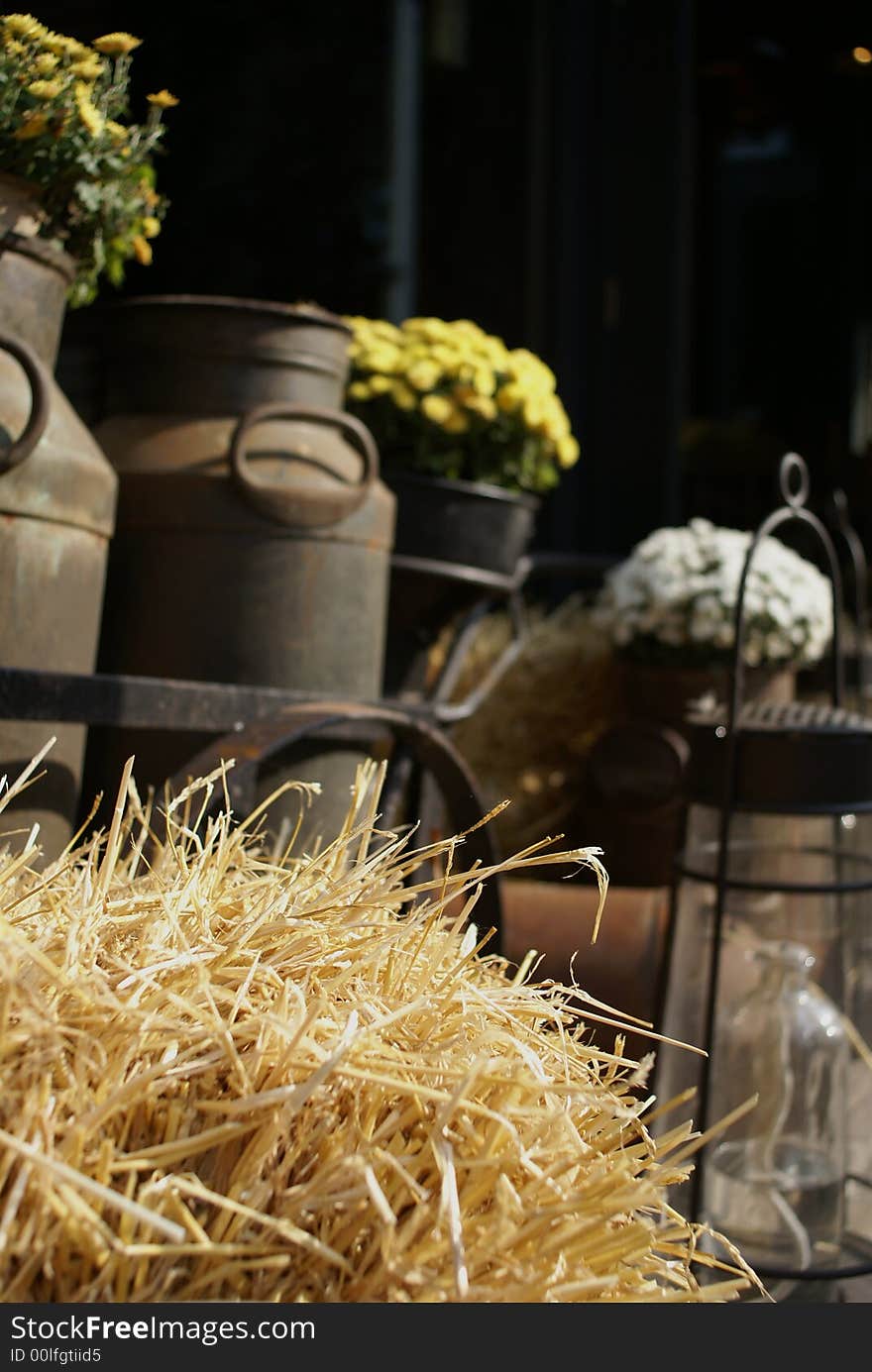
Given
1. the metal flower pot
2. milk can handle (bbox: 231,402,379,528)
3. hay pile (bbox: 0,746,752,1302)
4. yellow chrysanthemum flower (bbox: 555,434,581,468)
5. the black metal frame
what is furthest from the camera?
yellow chrysanthemum flower (bbox: 555,434,581,468)

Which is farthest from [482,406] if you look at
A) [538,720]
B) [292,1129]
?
[292,1129]

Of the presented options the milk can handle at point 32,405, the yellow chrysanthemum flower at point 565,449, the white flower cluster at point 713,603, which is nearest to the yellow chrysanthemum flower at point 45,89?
the milk can handle at point 32,405

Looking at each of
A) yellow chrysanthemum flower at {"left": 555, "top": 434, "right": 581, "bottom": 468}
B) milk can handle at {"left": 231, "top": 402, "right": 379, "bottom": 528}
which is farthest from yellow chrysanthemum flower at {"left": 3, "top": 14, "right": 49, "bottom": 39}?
yellow chrysanthemum flower at {"left": 555, "top": 434, "right": 581, "bottom": 468}

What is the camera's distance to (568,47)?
4.19m

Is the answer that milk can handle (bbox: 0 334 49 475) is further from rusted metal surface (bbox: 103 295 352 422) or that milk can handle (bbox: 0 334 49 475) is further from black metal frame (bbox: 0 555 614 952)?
rusted metal surface (bbox: 103 295 352 422)

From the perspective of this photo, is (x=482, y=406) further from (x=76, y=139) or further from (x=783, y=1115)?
(x=783, y=1115)

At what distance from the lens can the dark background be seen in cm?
329

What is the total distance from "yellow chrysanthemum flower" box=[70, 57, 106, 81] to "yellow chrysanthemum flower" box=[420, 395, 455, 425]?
853 millimetres

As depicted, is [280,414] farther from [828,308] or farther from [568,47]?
[828,308]

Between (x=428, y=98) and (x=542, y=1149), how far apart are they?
4053 millimetres

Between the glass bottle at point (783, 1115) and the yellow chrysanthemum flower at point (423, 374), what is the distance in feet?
3.57

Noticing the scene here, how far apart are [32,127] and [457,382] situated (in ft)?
3.27

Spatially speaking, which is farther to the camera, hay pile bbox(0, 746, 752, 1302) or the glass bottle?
the glass bottle

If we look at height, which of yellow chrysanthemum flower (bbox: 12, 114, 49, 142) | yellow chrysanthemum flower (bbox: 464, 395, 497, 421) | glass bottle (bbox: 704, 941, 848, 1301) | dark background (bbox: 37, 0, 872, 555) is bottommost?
glass bottle (bbox: 704, 941, 848, 1301)
